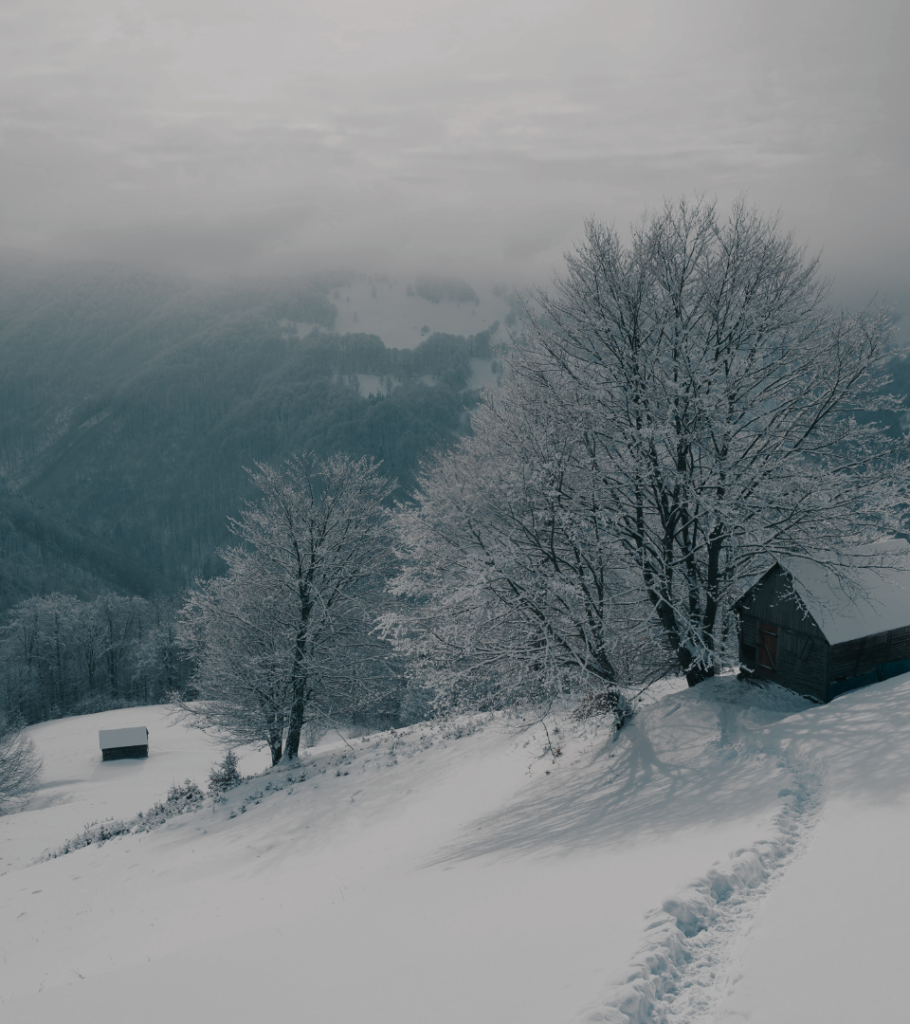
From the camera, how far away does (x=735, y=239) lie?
12.8 m

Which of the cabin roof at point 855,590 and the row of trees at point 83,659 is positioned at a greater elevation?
the cabin roof at point 855,590

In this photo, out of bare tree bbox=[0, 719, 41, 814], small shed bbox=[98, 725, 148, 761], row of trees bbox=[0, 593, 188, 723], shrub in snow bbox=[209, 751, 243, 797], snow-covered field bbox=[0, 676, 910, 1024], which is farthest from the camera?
row of trees bbox=[0, 593, 188, 723]

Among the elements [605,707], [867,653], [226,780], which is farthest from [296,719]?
[867,653]

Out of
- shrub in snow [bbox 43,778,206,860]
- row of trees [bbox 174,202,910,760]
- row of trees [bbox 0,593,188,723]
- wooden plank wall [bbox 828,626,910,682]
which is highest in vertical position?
row of trees [bbox 174,202,910,760]

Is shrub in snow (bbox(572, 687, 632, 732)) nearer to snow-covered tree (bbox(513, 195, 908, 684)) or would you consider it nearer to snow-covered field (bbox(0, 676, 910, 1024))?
snow-covered field (bbox(0, 676, 910, 1024))

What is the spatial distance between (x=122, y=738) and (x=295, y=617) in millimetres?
24714

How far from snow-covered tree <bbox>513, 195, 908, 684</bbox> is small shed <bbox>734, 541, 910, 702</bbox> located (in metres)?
0.74

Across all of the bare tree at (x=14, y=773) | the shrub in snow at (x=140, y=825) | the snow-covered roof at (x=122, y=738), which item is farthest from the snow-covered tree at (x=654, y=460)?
the snow-covered roof at (x=122, y=738)

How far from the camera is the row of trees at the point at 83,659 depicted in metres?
68.6

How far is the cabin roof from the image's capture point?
12625mm

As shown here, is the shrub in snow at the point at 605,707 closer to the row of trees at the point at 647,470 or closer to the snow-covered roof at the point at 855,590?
the row of trees at the point at 647,470

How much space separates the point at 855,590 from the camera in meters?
12.8

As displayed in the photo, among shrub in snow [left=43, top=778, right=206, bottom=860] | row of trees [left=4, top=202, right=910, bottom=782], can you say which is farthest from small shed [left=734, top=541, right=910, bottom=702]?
shrub in snow [left=43, top=778, right=206, bottom=860]

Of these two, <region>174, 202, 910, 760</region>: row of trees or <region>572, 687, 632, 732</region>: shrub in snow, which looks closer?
<region>174, 202, 910, 760</region>: row of trees
